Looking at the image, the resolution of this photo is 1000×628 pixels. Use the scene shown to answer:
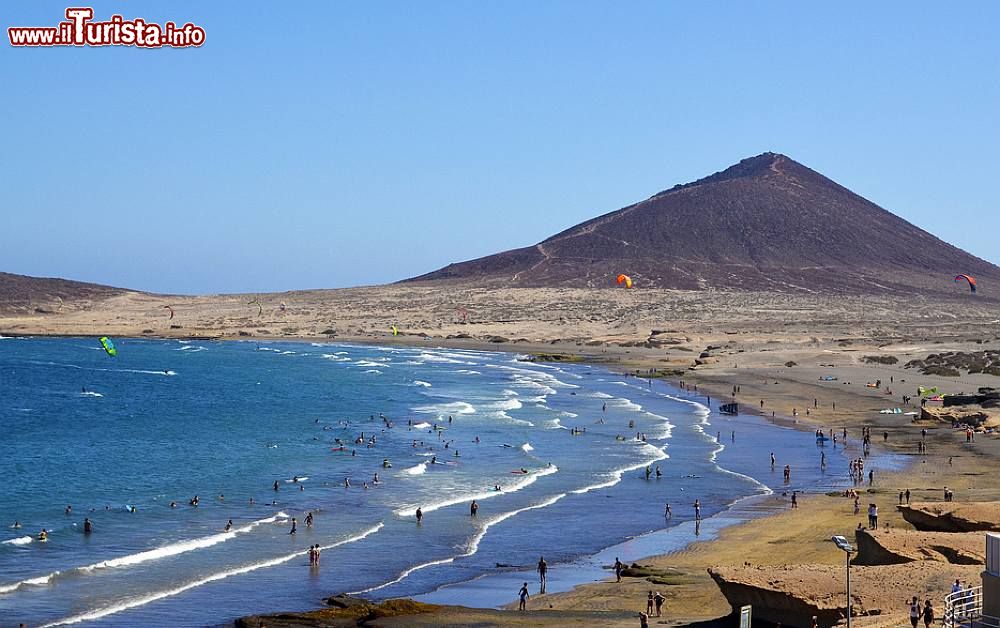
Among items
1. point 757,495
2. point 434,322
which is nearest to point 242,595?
point 757,495

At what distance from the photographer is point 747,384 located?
261ft

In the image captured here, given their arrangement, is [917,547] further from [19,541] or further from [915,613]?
[19,541]

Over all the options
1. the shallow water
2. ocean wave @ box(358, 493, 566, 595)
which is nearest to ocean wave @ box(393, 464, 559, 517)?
the shallow water

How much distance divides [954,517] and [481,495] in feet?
62.3

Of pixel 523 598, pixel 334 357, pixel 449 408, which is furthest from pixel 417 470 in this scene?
pixel 334 357

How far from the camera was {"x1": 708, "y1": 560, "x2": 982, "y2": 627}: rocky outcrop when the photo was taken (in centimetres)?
2072

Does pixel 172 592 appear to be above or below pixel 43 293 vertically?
below

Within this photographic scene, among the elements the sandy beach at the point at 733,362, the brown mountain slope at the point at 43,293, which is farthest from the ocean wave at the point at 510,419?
the brown mountain slope at the point at 43,293

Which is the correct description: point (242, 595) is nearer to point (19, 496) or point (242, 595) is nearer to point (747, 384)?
point (19, 496)

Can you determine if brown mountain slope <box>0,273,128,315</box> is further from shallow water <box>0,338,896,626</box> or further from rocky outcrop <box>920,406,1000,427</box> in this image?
rocky outcrop <box>920,406,1000,427</box>

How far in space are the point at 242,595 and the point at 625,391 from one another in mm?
50674

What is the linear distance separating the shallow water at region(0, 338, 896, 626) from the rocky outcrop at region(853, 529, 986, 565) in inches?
340

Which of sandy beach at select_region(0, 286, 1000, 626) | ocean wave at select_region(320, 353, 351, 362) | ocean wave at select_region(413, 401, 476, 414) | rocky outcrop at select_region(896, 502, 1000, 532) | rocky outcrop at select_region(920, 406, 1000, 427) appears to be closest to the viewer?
sandy beach at select_region(0, 286, 1000, 626)

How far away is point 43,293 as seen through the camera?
169 meters
